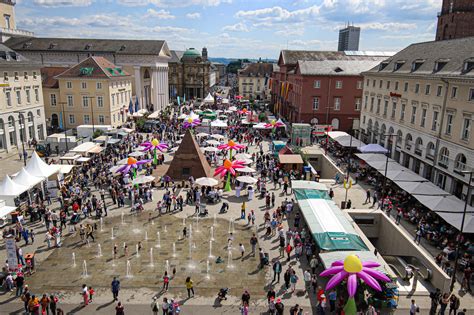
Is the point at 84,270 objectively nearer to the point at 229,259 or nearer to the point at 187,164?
the point at 229,259

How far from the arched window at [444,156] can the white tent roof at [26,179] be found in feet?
105

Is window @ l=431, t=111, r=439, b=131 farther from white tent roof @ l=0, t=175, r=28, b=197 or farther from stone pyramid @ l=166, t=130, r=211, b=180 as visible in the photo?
white tent roof @ l=0, t=175, r=28, b=197

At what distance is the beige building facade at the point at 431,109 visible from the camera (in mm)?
28141

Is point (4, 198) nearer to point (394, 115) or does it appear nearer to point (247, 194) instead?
point (247, 194)

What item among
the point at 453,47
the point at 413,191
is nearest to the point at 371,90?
the point at 453,47

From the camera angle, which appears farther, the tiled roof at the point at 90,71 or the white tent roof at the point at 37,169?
the tiled roof at the point at 90,71

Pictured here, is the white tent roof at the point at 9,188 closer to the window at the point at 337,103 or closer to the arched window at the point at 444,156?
the arched window at the point at 444,156

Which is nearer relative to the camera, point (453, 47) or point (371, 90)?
point (453, 47)

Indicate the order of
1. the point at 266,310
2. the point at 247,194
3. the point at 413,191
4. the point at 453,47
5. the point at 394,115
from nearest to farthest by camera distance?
the point at 266,310 → the point at 413,191 → the point at 247,194 → the point at 453,47 → the point at 394,115

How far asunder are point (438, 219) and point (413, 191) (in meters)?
2.82

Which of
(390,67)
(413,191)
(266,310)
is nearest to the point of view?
(266,310)

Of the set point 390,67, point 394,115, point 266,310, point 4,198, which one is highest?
point 390,67

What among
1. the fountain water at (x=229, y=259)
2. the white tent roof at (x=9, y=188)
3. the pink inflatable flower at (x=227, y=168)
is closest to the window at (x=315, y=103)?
the pink inflatable flower at (x=227, y=168)

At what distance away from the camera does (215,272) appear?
19.8m
